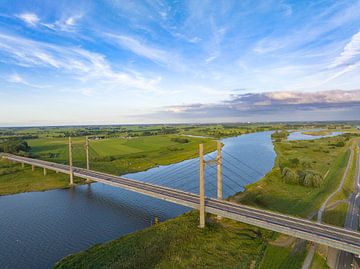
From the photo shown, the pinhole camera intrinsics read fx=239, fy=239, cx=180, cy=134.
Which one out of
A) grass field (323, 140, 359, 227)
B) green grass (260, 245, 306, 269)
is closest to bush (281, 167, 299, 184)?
grass field (323, 140, 359, 227)

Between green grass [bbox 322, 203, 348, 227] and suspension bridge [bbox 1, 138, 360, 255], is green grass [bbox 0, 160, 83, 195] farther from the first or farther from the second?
green grass [bbox 322, 203, 348, 227]

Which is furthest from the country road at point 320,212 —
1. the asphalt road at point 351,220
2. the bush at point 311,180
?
the bush at point 311,180

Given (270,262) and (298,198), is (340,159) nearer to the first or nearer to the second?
(298,198)

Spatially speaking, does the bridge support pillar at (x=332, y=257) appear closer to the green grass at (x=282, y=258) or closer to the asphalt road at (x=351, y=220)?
the asphalt road at (x=351, y=220)

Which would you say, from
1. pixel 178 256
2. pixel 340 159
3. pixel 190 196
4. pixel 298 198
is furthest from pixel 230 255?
pixel 340 159

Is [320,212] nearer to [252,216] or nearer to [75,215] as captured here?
[252,216]

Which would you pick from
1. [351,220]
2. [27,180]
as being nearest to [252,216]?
[351,220]
